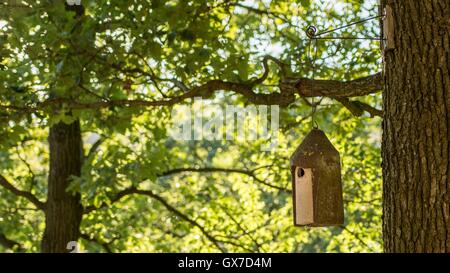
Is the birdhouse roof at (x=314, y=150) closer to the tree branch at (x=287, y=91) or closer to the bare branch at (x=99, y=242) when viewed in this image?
the tree branch at (x=287, y=91)

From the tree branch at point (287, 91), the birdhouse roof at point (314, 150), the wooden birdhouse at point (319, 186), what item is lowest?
the wooden birdhouse at point (319, 186)

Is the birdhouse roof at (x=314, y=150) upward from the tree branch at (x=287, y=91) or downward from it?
downward

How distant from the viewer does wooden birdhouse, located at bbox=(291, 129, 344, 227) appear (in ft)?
15.4

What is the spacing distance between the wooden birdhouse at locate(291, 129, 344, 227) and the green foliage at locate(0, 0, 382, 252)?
2.09 metres

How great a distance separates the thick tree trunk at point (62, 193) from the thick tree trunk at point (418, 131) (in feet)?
17.3

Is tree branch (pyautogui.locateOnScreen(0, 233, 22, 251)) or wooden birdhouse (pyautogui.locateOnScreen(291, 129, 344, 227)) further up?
wooden birdhouse (pyautogui.locateOnScreen(291, 129, 344, 227))

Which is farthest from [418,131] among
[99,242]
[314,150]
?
[99,242]

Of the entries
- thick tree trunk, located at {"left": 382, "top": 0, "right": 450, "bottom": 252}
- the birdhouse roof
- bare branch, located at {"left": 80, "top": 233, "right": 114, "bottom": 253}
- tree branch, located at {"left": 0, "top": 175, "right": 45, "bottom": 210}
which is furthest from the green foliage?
thick tree trunk, located at {"left": 382, "top": 0, "right": 450, "bottom": 252}

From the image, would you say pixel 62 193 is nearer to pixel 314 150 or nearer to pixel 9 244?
pixel 9 244

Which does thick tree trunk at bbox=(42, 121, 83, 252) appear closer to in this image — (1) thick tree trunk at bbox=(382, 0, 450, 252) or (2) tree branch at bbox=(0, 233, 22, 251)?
(2) tree branch at bbox=(0, 233, 22, 251)

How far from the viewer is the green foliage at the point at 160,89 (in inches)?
263

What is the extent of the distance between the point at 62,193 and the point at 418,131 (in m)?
5.73

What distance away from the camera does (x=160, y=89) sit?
8328mm

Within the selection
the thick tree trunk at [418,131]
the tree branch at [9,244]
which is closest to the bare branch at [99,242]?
the tree branch at [9,244]
